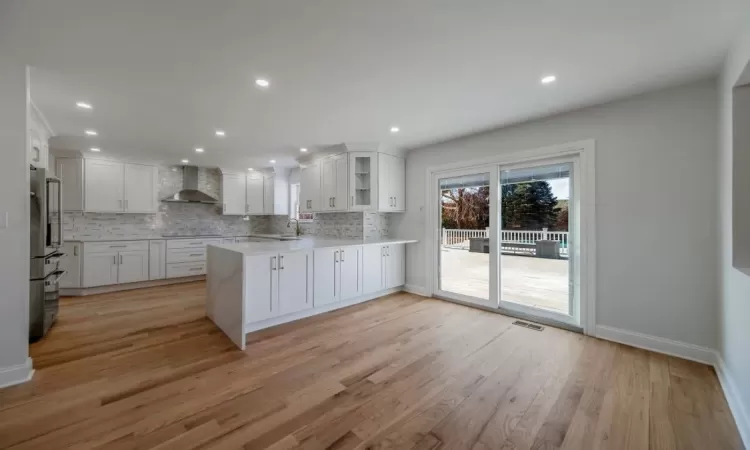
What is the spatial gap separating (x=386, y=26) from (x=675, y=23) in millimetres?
1733

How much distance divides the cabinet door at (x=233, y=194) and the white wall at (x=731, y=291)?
697 cm

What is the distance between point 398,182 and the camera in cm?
477

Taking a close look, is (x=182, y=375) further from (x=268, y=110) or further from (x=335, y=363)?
(x=268, y=110)

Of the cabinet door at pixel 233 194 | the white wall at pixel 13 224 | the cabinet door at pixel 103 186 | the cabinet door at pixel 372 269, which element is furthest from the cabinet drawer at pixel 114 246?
the cabinet door at pixel 372 269

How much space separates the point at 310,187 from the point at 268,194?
6.62 ft

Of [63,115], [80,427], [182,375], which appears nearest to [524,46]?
[182,375]

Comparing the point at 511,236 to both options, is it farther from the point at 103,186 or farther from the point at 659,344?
the point at 103,186

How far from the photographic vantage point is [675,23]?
1.76 meters

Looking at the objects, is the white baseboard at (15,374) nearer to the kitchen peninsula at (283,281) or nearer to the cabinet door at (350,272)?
the kitchen peninsula at (283,281)

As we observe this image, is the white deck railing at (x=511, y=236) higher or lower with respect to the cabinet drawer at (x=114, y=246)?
higher

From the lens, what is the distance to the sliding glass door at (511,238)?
11.1 feet

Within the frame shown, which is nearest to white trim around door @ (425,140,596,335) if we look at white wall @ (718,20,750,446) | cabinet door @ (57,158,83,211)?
white wall @ (718,20,750,446)

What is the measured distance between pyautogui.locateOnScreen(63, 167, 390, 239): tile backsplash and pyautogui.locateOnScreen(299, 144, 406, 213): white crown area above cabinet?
372mm

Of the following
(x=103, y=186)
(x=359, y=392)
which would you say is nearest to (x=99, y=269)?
(x=103, y=186)
